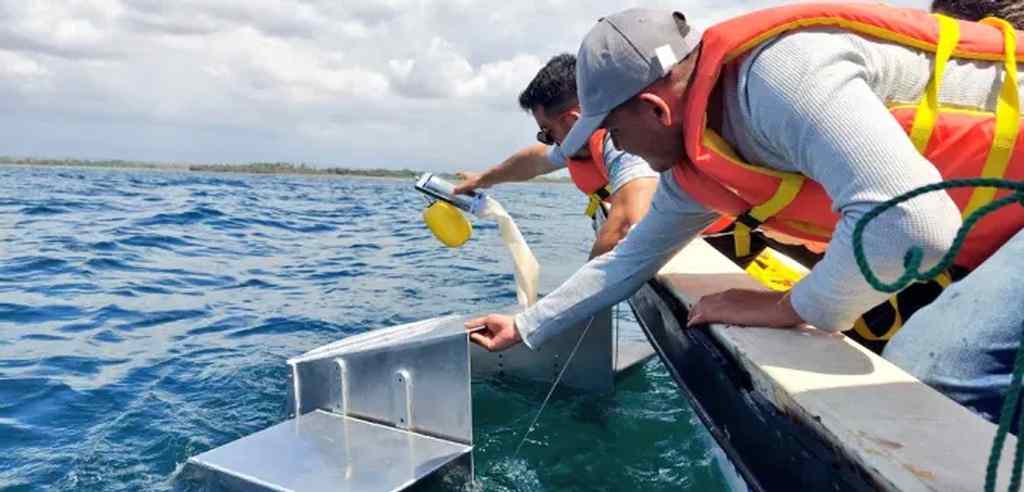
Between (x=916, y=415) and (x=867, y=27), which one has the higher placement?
(x=867, y=27)

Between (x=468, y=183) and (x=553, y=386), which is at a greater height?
(x=468, y=183)

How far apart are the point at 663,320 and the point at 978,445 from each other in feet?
6.09

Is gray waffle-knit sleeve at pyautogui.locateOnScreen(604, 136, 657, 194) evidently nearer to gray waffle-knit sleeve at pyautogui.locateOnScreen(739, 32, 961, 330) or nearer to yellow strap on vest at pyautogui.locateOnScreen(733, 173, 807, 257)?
yellow strap on vest at pyautogui.locateOnScreen(733, 173, 807, 257)

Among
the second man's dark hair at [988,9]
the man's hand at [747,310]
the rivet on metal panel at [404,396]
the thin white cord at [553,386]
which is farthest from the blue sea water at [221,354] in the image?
the second man's dark hair at [988,9]

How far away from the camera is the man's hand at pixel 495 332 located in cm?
334

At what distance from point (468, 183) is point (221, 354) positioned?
2182mm

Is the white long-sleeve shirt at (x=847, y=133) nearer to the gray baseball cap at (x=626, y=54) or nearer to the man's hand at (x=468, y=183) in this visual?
the gray baseball cap at (x=626, y=54)

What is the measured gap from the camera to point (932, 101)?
2209 millimetres

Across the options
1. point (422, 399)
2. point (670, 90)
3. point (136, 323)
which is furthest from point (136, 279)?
point (670, 90)

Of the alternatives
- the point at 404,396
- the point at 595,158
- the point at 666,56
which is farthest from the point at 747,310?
the point at 595,158

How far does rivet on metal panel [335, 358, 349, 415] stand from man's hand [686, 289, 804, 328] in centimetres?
137

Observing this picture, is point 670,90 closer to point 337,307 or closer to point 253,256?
point 337,307

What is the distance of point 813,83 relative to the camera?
192cm

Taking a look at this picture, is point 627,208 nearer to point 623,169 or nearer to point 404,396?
point 623,169
